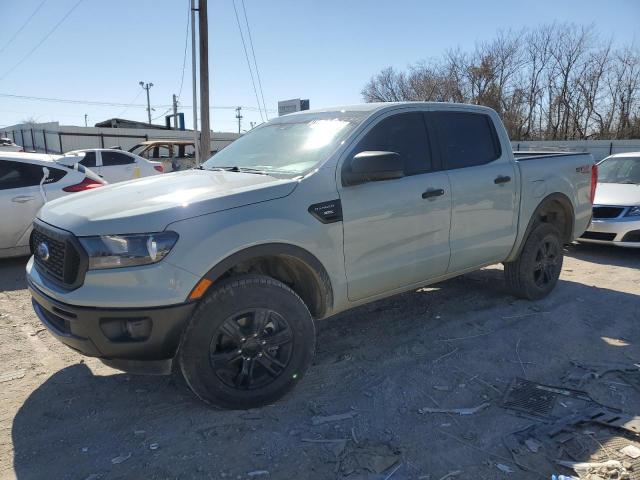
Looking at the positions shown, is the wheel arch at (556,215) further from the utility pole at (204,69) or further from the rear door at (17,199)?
the utility pole at (204,69)

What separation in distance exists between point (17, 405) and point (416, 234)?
302cm

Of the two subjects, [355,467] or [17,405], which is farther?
[17,405]

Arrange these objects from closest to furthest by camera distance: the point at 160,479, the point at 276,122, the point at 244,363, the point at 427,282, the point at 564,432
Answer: the point at 160,479, the point at 564,432, the point at 244,363, the point at 427,282, the point at 276,122


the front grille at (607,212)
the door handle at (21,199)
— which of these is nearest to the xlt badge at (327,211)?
the door handle at (21,199)

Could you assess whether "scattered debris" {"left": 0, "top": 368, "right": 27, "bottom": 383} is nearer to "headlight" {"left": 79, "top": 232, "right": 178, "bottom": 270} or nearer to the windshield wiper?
"headlight" {"left": 79, "top": 232, "right": 178, "bottom": 270}

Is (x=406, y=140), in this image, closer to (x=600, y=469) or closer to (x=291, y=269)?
Answer: (x=291, y=269)

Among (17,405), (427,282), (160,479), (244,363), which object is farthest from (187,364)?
(427,282)

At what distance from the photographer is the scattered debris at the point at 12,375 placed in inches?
139

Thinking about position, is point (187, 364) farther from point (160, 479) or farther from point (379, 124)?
point (379, 124)

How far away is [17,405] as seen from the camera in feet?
10.5

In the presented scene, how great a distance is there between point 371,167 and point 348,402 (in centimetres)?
156

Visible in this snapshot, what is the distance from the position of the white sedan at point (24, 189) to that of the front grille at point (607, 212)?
25.2 feet

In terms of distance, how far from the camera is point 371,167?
3279 mm

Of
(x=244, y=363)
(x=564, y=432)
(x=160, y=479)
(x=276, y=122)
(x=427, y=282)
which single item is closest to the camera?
(x=160, y=479)
